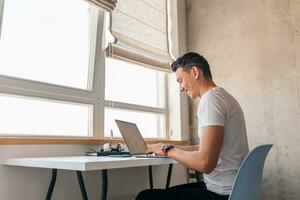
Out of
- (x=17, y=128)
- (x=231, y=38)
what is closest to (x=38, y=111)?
(x=17, y=128)

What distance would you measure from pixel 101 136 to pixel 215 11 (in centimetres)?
189

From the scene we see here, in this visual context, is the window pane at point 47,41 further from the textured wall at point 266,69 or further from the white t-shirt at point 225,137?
the textured wall at point 266,69

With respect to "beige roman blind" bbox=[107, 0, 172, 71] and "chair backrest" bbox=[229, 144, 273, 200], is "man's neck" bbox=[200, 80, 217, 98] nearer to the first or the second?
"chair backrest" bbox=[229, 144, 273, 200]

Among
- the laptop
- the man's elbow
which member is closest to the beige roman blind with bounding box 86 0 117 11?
the laptop

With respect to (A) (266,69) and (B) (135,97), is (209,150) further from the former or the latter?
(A) (266,69)

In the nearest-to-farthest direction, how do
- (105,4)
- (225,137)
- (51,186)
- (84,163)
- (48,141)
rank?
(84,163)
(225,137)
(51,186)
(48,141)
(105,4)

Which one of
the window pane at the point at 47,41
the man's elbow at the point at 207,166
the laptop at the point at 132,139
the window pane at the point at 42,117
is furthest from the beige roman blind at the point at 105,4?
the man's elbow at the point at 207,166

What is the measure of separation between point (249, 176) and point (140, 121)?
1788 mm

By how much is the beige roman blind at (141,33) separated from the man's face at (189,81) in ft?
3.12

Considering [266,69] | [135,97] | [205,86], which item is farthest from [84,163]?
[266,69]

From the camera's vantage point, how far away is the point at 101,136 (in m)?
2.46

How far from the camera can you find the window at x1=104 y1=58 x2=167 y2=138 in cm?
266

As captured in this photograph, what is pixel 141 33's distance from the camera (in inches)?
115

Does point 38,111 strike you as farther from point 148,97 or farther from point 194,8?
point 194,8
